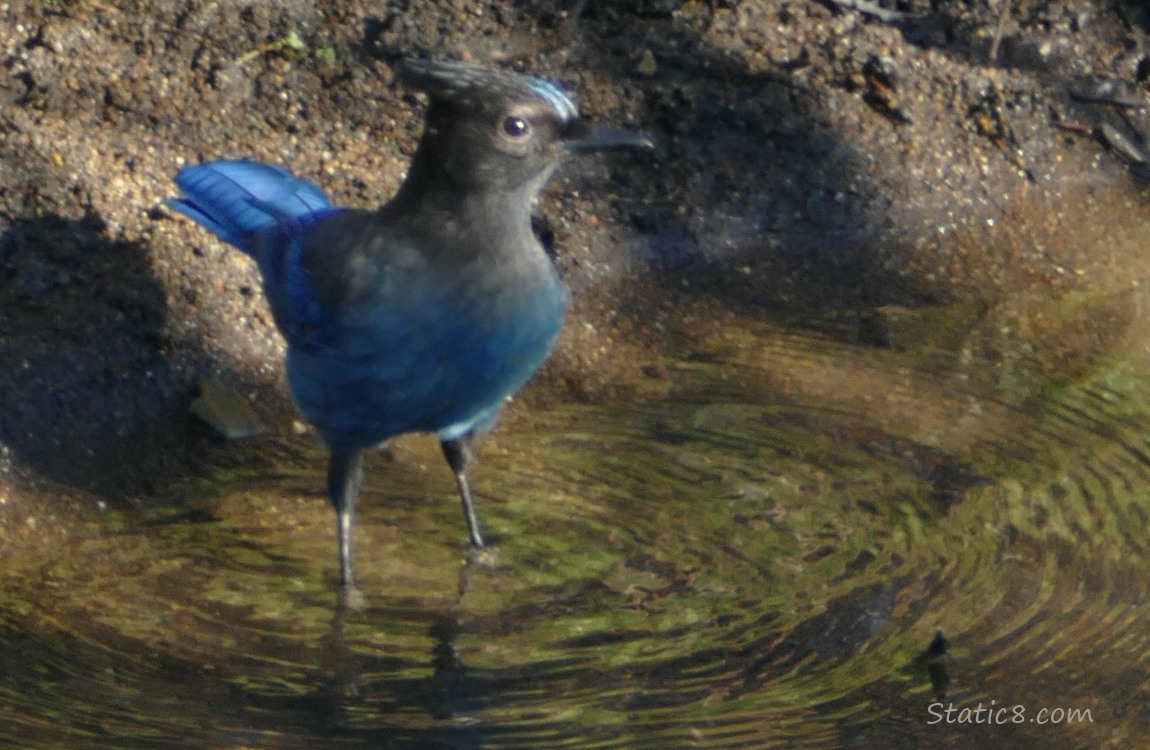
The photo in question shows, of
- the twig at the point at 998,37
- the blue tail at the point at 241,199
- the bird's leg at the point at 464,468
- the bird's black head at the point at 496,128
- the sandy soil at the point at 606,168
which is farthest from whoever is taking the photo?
the twig at the point at 998,37

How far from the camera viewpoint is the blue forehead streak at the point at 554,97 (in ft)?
14.5

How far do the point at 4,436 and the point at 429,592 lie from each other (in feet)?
4.11

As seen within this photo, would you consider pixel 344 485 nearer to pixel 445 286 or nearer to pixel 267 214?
pixel 445 286

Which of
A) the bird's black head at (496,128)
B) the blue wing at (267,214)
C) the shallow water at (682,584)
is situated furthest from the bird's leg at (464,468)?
the bird's black head at (496,128)

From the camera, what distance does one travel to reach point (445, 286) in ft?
14.4

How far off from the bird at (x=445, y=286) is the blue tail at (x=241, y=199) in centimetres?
52

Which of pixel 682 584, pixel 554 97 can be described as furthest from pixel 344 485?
pixel 554 97

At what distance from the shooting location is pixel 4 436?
16.2 ft

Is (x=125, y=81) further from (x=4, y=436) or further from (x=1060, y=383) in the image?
(x=1060, y=383)

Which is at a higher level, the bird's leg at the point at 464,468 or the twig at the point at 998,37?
the twig at the point at 998,37

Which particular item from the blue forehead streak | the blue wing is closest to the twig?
the blue wing

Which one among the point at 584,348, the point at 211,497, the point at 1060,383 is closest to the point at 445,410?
the point at 211,497

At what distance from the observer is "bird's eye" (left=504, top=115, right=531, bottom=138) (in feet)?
14.4

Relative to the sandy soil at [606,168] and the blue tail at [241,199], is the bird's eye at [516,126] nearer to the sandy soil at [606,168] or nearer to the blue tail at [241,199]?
the blue tail at [241,199]
